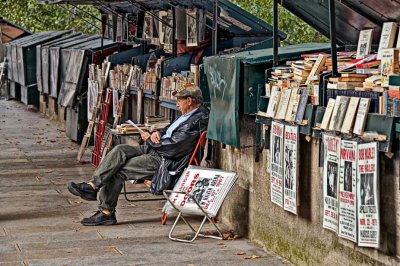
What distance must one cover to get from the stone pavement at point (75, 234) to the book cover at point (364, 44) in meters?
1.85

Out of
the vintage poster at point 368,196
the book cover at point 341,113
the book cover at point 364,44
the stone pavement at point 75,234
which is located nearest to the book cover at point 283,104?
the book cover at point 364,44

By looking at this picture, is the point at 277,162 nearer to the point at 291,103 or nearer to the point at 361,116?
the point at 291,103

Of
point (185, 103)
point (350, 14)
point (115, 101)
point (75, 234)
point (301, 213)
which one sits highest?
point (350, 14)

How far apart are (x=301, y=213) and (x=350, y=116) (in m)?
1.49

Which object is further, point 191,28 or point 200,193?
point 191,28

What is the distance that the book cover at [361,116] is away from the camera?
7.50 metres

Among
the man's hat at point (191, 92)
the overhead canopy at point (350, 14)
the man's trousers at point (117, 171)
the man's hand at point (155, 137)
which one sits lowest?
the man's trousers at point (117, 171)

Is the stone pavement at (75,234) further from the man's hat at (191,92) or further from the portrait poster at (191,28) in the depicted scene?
the portrait poster at (191,28)

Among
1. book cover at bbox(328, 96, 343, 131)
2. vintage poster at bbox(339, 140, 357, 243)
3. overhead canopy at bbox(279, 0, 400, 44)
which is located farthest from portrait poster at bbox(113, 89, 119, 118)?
vintage poster at bbox(339, 140, 357, 243)

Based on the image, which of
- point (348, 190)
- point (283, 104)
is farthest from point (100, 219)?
point (348, 190)

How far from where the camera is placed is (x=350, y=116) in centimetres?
770

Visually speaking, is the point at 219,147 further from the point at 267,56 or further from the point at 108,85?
the point at 108,85

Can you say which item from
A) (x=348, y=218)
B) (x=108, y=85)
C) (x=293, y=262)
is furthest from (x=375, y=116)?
(x=108, y=85)

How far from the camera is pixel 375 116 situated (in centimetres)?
738
